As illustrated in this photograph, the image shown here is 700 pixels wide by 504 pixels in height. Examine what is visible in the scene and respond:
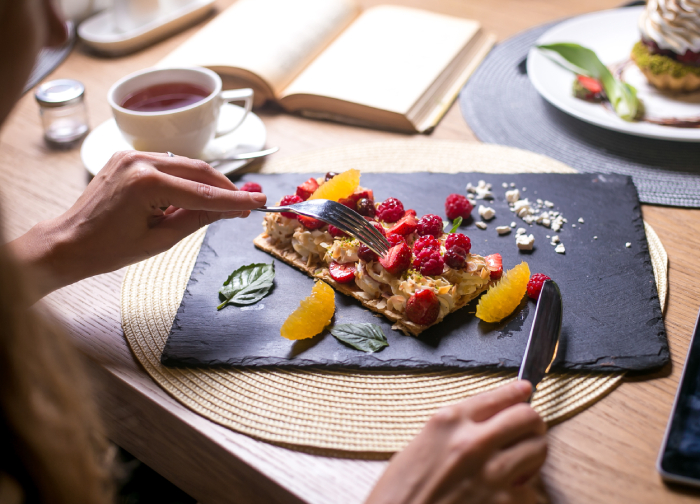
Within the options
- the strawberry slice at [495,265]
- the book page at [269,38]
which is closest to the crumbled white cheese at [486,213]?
the strawberry slice at [495,265]

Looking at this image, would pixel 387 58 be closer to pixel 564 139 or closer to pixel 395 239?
pixel 564 139

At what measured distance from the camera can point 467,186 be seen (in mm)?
1657

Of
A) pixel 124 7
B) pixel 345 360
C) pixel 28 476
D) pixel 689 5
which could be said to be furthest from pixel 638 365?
pixel 124 7

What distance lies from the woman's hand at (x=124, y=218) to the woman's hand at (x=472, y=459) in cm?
67

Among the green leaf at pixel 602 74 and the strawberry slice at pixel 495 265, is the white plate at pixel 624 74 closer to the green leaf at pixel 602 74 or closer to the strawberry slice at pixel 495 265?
the green leaf at pixel 602 74

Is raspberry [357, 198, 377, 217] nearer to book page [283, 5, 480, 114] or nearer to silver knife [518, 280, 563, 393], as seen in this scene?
silver knife [518, 280, 563, 393]

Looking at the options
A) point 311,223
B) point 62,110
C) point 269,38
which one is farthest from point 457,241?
point 62,110

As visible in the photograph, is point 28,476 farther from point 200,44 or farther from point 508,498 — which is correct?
point 200,44

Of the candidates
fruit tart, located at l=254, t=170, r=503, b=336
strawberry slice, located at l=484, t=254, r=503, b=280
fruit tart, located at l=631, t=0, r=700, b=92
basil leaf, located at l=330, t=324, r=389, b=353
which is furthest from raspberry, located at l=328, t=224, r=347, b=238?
fruit tart, located at l=631, t=0, r=700, b=92

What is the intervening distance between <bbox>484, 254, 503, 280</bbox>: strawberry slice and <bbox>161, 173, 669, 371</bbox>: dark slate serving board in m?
0.05

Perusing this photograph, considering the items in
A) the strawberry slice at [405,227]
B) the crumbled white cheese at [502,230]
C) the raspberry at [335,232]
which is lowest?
the crumbled white cheese at [502,230]

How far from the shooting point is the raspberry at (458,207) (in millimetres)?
1528

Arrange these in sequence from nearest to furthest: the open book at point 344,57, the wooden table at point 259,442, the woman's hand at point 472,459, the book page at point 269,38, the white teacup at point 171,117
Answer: the woman's hand at point 472,459 → the wooden table at point 259,442 → the white teacup at point 171,117 → the open book at point 344,57 → the book page at point 269,38

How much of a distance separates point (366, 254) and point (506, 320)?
1.12 ft
